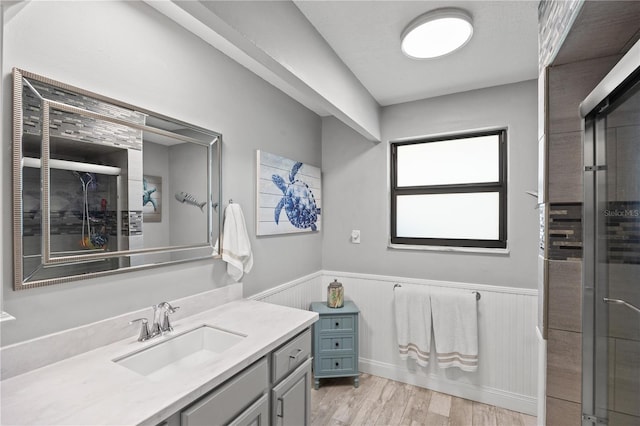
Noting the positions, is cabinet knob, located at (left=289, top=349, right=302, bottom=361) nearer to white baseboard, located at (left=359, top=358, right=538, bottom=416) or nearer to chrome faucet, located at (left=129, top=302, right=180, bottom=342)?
chrome faucet, located at (left=129, top=302, right=180, bottom=342)

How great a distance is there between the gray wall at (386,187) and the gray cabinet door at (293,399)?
4.29ft

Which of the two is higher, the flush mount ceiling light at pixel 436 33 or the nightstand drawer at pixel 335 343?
the flush mount ceiling light at pixel 436 33

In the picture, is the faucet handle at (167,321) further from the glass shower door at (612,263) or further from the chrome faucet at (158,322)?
the glass shower door at (612,263)

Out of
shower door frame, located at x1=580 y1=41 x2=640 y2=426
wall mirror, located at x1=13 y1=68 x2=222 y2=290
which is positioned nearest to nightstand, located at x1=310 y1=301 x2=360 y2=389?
wall mirror, located at x1=13 y1=68 x2=222 y2=290


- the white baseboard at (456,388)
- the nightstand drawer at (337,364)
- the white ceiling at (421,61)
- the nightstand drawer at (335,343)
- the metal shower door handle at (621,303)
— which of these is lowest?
the white baseboard at (456,388)

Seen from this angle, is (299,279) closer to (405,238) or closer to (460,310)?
(405,238)

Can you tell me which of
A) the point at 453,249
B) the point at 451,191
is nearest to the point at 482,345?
the point at 453,249

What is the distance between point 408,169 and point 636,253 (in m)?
1.86

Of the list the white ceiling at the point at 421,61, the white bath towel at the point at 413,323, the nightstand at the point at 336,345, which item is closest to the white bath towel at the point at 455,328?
the white bath towel at the point at 413,323

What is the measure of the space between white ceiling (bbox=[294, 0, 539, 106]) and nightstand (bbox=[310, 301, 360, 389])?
186 centimetres

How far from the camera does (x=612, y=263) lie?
106cm

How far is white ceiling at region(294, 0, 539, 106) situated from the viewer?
1428 mm

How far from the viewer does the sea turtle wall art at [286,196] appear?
7.13 ft

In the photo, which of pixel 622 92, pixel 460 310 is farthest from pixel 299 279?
pixel 622 92
